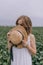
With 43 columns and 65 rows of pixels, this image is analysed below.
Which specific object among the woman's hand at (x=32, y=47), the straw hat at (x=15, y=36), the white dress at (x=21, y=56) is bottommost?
the white dress at (x=21, y=56)

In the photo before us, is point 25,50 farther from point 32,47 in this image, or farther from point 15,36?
point 15,36

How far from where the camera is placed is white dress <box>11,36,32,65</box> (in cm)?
346

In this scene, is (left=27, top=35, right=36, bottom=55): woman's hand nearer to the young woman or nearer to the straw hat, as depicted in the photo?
the young woman

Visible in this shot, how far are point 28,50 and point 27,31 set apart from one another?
203mm

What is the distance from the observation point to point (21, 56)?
3477 mm

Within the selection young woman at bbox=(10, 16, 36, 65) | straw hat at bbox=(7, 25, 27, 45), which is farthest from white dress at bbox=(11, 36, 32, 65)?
straw hat at bbox=(7, 25, 27, 45)

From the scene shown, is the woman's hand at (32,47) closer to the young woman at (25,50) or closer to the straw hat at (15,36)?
the young woman at (25,50)

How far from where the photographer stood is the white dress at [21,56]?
346 centimetres

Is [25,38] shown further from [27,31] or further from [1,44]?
[1,44]

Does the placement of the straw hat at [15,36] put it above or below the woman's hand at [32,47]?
above

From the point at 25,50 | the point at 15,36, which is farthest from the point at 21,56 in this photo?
the point at 15,36

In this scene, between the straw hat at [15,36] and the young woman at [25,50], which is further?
the young woman at [25,50]

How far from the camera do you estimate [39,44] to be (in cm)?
620

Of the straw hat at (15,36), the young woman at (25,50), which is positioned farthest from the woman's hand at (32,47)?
the straw hat at (15,36)
